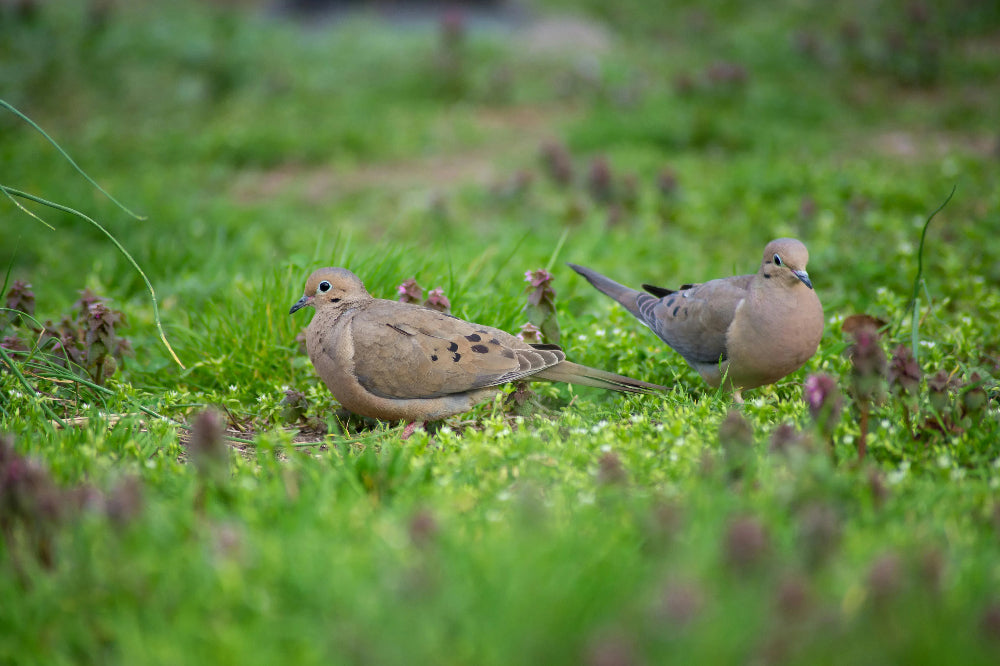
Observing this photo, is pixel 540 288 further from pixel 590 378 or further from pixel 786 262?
pixel 786 262

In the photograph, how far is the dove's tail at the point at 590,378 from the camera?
3793mm

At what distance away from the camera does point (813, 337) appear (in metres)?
3.59

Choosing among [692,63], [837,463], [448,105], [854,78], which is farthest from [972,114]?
[837,463]

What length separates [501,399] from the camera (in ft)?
12.5

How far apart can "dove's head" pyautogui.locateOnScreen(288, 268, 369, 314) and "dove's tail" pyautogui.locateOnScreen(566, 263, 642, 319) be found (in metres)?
1.14

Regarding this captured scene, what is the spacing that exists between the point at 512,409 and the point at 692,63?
851 cm

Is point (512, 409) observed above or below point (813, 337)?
below

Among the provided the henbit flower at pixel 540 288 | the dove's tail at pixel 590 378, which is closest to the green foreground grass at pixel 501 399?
the dove's tail at pixel 590 378

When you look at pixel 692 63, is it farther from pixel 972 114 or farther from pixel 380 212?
pixel 380 212

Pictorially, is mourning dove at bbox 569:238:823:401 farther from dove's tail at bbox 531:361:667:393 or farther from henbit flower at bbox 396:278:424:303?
henbit flower at bbox 396:278:424:303

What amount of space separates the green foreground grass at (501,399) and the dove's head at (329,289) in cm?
42

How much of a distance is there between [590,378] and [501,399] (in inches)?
15.7

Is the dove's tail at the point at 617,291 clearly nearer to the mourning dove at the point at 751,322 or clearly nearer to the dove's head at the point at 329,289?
the mourning dove at the point at 751,322

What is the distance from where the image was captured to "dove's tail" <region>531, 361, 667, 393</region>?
12.4 ft
